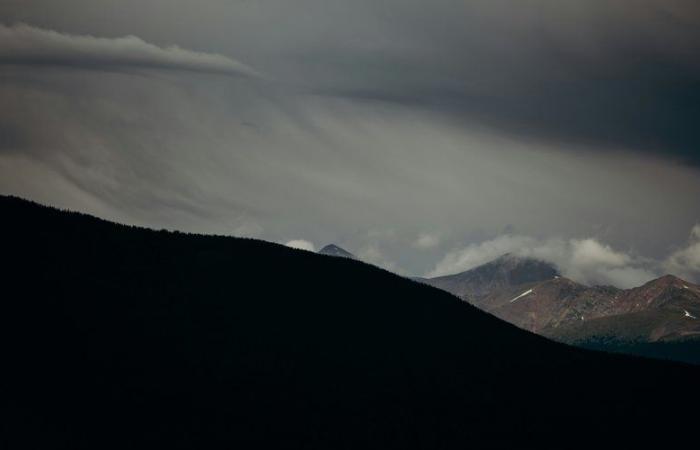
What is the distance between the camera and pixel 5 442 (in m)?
188

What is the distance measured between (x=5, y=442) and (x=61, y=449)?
49.7 feet

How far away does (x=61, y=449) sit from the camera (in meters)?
200
